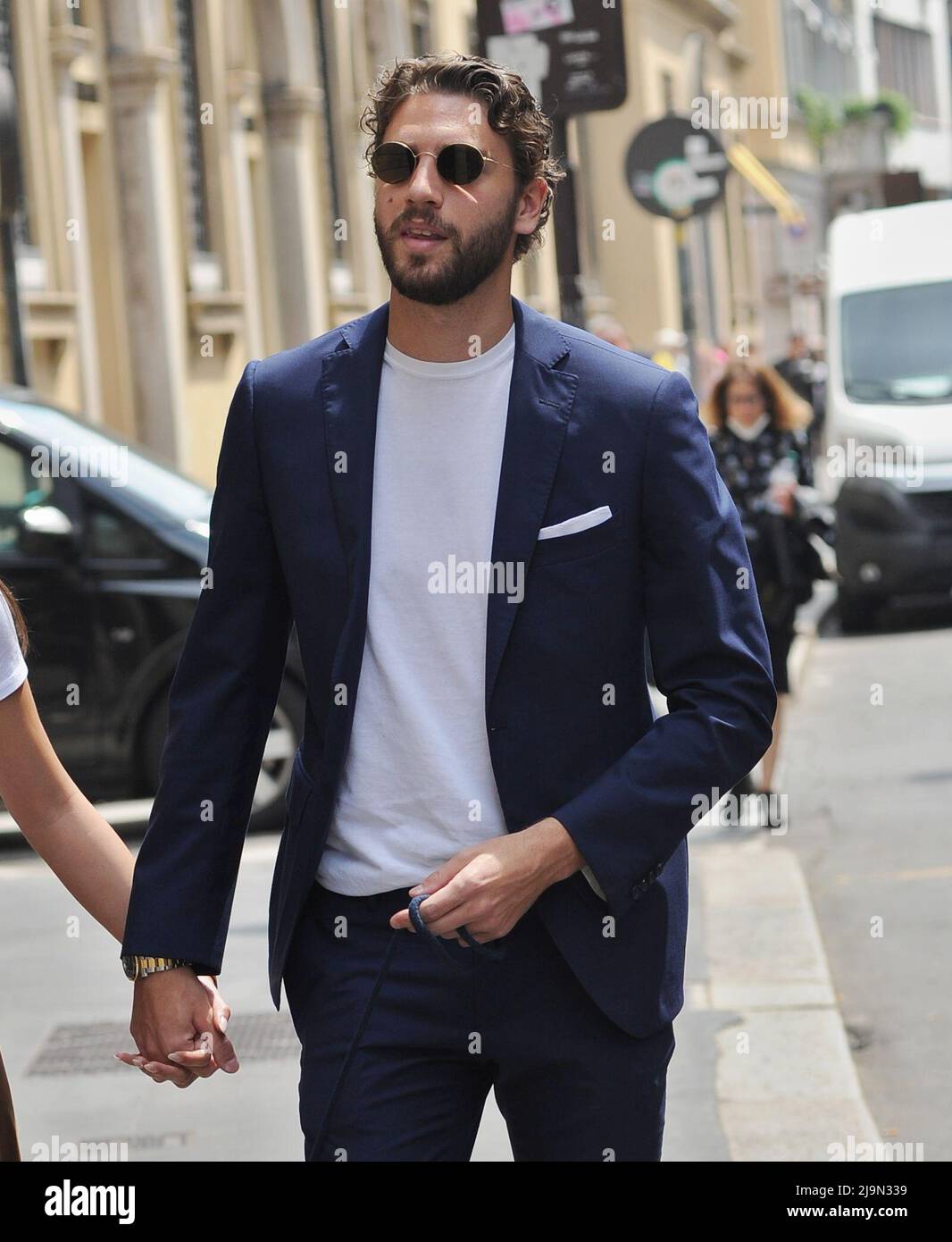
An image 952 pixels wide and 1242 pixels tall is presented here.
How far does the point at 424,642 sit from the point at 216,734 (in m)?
0.29

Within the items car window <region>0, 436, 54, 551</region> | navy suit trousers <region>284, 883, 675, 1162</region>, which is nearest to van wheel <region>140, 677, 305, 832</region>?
car window <region>0, 436, 54, 551</region>

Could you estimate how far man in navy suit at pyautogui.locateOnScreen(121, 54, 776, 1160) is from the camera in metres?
2.76

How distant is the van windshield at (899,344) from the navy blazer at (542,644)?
13307 millimetres

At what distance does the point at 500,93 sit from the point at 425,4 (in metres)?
25.5

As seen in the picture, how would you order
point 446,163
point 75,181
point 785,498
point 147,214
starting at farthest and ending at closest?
point 147,214 → point 75,181 → point 785,498 → point 446,163

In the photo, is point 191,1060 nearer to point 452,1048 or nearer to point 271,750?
point 452,1048

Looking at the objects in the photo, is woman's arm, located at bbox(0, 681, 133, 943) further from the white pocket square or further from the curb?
the curb

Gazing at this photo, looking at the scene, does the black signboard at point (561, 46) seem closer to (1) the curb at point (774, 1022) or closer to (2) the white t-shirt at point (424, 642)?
(1) the curb at point (774, 1022)

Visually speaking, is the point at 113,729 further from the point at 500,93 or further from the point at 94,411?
the point at 94,411

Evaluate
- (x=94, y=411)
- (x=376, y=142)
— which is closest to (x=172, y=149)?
(x=94, y=411)

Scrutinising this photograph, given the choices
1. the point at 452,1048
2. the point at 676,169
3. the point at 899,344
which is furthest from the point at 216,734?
the point at 899,344

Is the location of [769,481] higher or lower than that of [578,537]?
lower

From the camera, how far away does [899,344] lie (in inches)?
637

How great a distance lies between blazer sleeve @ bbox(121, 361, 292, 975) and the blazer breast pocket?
358 mm
